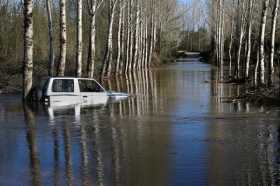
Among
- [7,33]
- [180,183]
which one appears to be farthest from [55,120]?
[7,33]

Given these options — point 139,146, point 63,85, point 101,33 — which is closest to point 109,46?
point 101,33

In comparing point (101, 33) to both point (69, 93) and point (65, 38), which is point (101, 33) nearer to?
point (65, 38)

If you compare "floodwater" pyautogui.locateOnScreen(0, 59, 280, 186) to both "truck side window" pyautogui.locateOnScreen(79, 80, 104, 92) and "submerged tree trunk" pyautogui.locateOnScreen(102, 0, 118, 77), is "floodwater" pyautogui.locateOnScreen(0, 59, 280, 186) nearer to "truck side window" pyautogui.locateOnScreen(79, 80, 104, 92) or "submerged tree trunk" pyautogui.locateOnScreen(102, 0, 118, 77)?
"truck side window" pyautogui.locateOnScreen(79, 80, 104, 92)

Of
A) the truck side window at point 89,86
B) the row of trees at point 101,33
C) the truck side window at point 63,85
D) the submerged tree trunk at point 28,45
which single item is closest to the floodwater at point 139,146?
the truck side window at point 63,85

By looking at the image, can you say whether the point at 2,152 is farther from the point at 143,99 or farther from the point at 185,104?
the point at 143,99

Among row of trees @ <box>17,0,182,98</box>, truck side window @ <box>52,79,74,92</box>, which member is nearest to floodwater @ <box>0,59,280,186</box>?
truck side window @ <box>52,79,74,92</box>

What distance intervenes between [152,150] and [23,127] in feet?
16.9

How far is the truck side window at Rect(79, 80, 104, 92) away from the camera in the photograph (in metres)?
24.3

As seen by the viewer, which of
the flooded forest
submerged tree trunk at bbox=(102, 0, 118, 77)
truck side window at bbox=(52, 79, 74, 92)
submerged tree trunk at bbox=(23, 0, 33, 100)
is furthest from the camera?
submerged tree trunk at bbox=(102, 0, 118, 77)

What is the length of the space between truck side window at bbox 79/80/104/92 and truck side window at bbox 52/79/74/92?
2.53ft

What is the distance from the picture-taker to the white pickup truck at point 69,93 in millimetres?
22656

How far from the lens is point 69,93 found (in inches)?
913

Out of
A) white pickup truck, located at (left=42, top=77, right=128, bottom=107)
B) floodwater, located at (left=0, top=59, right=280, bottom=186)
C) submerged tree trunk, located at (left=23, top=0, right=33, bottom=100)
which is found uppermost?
submerged tree trunk, located at (left=23, top=0, right=33, bottom=100)

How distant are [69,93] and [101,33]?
41.0m
